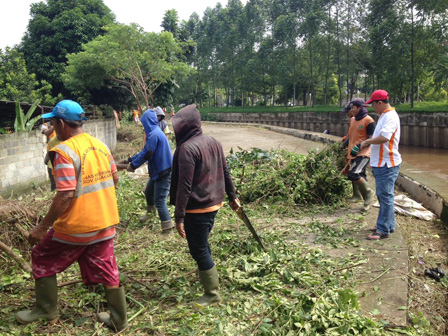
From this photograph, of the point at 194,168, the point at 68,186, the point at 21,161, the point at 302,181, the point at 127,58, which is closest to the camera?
the point at 68,186

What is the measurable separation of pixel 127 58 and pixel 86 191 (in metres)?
17.3

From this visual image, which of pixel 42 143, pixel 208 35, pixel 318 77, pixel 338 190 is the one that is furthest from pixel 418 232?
pixel 208 35

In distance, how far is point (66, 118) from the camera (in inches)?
109

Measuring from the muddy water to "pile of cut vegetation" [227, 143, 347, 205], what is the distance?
686 centimetres

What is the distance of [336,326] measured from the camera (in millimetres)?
2934

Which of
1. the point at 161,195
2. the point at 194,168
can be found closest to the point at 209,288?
the point at 194,168

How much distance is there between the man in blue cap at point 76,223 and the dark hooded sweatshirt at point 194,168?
560 mm

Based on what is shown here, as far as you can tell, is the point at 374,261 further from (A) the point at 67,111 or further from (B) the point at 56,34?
(B) the point at 56,34

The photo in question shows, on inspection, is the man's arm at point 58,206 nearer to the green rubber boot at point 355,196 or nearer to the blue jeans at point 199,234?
the blue jeans at point 199,234

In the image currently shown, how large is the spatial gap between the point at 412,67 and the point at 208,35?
3329 centimetres

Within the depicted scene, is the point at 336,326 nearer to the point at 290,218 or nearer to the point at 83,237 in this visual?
the point at 83,237

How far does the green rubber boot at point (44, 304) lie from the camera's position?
2865 millimetres

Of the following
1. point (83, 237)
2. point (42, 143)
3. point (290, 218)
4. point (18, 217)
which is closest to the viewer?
point (83, 237)

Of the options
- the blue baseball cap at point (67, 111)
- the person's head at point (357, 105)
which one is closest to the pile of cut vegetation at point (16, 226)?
the blue baseball cap at point (67, 111)
